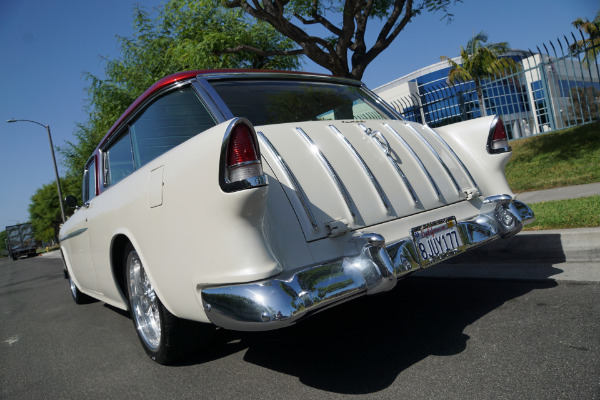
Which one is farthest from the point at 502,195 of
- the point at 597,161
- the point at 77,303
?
the point at 597,161

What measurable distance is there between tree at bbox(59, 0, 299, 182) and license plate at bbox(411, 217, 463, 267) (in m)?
10.3

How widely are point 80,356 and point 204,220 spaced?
229cm

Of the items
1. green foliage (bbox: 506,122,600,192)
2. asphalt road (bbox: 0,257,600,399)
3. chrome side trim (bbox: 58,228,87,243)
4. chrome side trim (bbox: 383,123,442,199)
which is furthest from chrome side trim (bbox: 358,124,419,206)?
green foliage (bbox: 506,122,600,192)

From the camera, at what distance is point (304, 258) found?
2.41 m

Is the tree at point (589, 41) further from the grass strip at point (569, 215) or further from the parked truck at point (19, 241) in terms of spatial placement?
the parked truck at point (19, 241)

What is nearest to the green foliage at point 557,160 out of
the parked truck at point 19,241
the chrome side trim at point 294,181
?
the chrome side trim at point 294,181

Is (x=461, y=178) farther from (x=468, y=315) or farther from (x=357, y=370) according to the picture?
(x=357, y=370)

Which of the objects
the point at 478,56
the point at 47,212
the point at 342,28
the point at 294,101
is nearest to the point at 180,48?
the point at 342,28

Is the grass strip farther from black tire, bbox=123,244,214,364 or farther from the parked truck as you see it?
the parked truck

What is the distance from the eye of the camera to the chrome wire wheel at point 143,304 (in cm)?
323

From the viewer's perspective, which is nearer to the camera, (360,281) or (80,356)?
(360,281)

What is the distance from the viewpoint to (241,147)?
7.52 ft

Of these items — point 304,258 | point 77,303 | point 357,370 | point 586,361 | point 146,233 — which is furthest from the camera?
point 77,303

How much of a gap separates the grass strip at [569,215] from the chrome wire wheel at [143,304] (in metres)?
3.68
